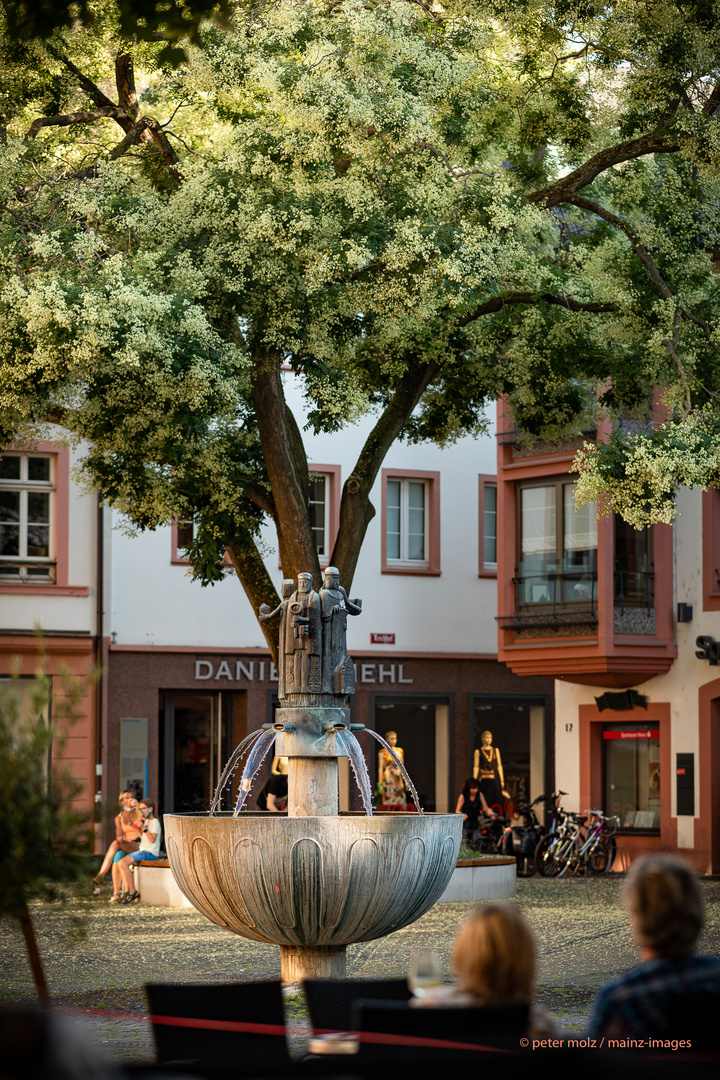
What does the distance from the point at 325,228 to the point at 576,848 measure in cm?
1433

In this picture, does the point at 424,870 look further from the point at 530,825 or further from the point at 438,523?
the point at 438,523

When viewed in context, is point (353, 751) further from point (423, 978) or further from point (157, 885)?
point (157, 885)

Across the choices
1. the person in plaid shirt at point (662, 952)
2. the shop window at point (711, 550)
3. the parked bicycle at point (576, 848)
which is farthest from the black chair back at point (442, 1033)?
the shop window at point (711, 550)

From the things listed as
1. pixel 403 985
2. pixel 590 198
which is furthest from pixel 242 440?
pixel 403 985

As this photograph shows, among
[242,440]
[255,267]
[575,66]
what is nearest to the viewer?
[255,267]

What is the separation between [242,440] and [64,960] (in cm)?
549

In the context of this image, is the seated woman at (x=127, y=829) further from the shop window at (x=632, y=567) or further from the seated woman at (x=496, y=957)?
the seated woman at (x=496, y=957)

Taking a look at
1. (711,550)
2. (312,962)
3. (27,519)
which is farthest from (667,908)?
(27,519)

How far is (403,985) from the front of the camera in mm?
5805

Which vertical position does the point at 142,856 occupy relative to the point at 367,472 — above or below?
below

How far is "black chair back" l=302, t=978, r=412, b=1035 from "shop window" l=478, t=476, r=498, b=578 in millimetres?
26466

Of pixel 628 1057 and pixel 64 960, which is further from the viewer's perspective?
pixel 64 960

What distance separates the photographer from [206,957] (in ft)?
49.4

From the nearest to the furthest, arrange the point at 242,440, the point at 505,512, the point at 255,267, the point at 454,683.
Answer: the point at 255,267 < the point at 242,440 < the point at 505,512 < the point at 454,683
